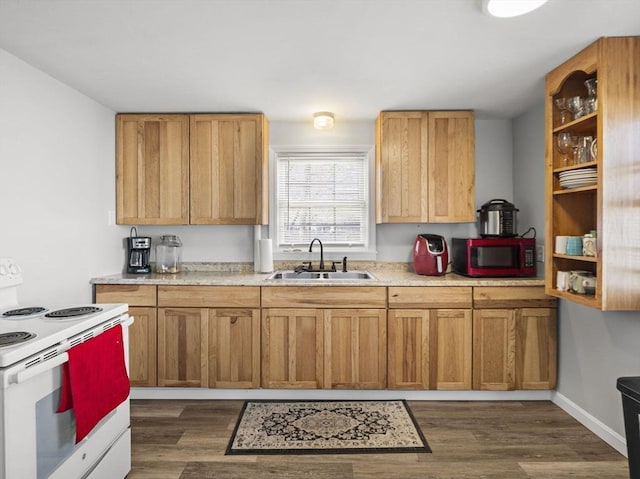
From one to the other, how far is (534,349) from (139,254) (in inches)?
126

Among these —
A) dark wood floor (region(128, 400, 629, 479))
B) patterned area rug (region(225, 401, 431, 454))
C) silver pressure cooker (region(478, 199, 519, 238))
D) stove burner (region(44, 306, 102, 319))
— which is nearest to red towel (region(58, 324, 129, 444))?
stove burner (region(44, 306, 102, 319))

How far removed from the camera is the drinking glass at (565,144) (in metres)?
2.39

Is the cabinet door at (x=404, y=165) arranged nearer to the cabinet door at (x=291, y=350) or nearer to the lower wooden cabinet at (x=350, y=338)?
the lower wooden cabinet at (x=350, y=338)

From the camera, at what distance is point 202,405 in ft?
9.19

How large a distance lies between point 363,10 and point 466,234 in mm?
2278

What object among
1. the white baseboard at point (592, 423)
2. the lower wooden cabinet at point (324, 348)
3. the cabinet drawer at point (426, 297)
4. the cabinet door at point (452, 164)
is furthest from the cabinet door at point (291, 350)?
the white baseboard at point (592, 423)

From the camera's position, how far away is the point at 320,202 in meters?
3.53

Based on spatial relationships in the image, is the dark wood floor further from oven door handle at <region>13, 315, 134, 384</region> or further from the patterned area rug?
oven door handle at <region>13, 315, 134, 384</region>

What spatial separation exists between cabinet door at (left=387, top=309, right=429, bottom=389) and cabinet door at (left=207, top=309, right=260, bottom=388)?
0.99 m

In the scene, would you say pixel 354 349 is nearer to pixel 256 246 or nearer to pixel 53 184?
pixel 256 246

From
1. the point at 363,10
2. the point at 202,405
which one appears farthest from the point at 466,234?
the point at 202,405

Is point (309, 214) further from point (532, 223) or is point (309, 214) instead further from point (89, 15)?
point (89, 15)

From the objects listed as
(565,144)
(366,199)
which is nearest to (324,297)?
(366,199)

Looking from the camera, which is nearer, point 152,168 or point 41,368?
point 41,368
